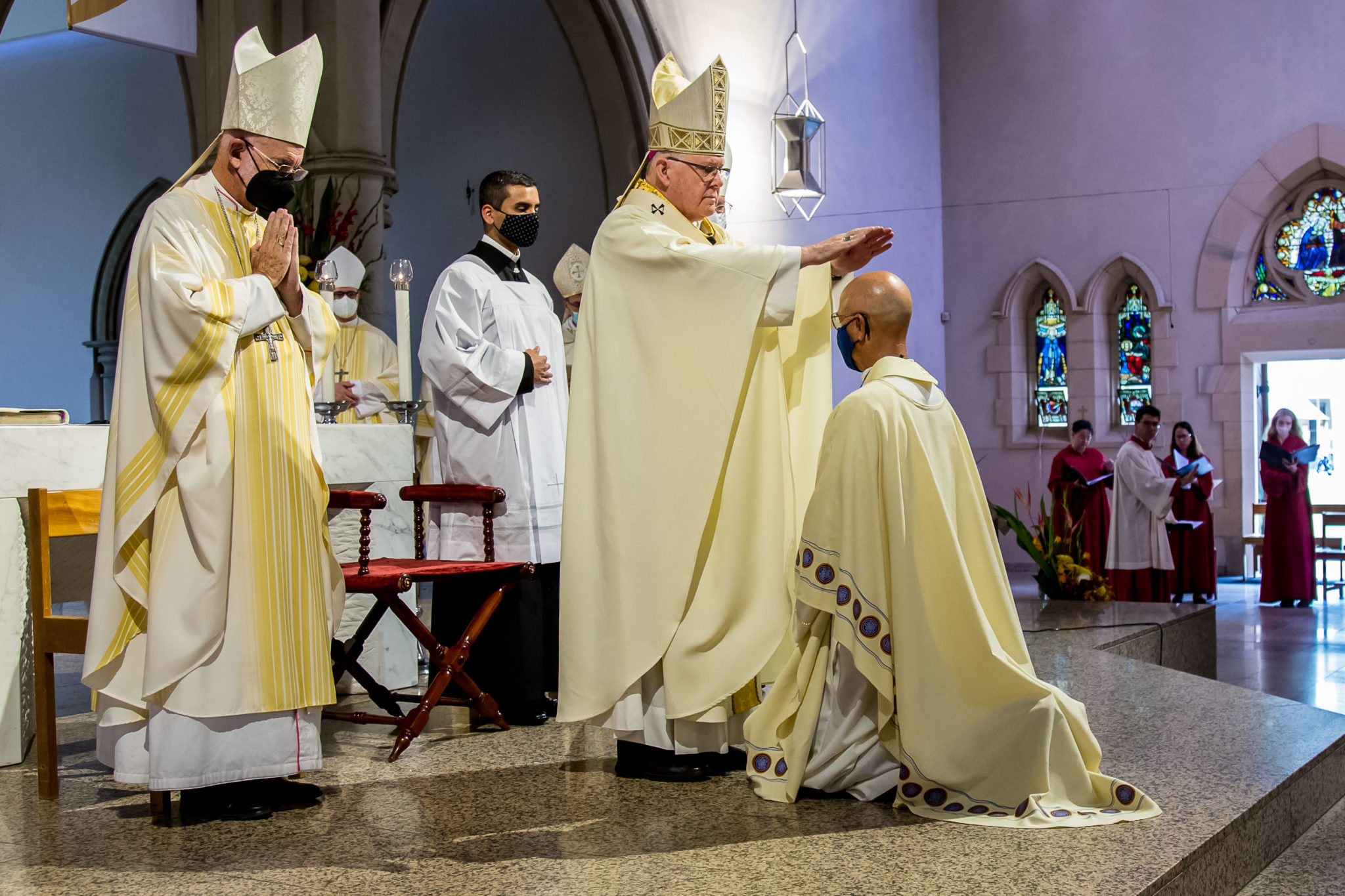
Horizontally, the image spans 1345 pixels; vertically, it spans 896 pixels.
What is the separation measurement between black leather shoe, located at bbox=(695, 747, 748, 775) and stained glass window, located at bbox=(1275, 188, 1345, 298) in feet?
16.4

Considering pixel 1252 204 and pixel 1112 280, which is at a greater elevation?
pixel 1252 204

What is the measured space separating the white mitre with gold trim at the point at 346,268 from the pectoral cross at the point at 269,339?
2.96m

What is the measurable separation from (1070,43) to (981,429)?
7.79 ft

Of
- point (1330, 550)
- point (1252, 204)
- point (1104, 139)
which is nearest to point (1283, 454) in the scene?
point (1330, 550)

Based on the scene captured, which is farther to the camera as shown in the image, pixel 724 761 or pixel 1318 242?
pixel 1318 242

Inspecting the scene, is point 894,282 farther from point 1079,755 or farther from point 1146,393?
point 1146,393

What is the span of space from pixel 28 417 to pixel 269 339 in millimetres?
1129

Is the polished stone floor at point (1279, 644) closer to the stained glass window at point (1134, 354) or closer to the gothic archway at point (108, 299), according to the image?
the stained glass window at point (1134, 354)

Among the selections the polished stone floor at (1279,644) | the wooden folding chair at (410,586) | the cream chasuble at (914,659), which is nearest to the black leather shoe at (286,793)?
the wooden folding chair at (410,586)

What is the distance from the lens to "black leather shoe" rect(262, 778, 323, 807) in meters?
2.71

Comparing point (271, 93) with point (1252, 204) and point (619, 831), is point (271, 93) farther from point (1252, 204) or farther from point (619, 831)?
point (1252, 204)

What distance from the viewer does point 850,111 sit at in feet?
26.8

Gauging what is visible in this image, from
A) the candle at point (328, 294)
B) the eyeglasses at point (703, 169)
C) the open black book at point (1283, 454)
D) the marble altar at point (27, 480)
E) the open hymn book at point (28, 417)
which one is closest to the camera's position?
the eyeglasses at point (703, 169)

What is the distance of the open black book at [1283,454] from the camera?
230 inches
